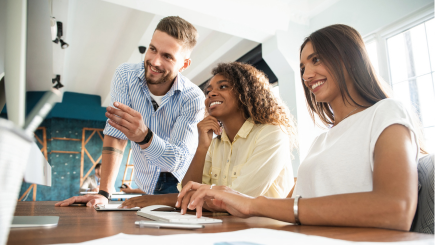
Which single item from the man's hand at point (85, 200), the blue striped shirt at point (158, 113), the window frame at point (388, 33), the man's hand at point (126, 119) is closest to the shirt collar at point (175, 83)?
the blue striped shirt at point (158, 113)

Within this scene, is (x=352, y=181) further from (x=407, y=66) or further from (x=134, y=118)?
(x=407, y=66)

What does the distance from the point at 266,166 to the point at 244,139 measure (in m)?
0.28

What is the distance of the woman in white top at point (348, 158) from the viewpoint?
62 centimetres

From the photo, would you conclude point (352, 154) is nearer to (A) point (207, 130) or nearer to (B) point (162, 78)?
(A) point (207, 130)

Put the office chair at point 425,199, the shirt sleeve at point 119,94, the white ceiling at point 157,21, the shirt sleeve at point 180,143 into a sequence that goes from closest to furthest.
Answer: the office chair at point 425,199 → the shirt sleeve at point 180,143 → the shirt sleeve at point 119,94 → the white ceiling at point 157,21

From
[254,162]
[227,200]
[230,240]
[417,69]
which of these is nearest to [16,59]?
[230,240]

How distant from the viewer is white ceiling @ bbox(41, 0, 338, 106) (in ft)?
11.4

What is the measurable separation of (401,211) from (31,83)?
2.27ft

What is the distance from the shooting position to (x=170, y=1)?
3.24 metres

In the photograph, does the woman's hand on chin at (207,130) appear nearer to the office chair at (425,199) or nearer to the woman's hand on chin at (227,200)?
the woman's hand on chin at (227,200)

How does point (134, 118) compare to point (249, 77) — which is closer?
point (134, 118)

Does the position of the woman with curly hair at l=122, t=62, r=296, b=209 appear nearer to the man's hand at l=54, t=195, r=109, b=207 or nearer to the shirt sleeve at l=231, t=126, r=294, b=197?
the shirt sleeve at l=231, t=126, r=294, b=197

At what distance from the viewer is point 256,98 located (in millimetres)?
1656

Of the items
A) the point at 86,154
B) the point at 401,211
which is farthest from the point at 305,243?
the point at 86,154
